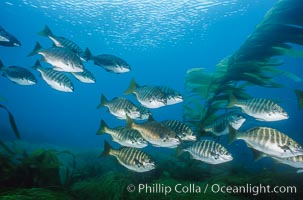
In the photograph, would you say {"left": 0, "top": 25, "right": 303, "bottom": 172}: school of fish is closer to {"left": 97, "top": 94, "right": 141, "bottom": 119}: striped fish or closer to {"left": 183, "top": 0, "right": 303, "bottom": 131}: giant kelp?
{"left": 97, "top": 94, "right": 141, "bottom": 119}: striped fish

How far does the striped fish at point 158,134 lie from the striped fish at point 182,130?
0.50 meters

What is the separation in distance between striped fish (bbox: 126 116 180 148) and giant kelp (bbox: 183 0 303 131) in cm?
227

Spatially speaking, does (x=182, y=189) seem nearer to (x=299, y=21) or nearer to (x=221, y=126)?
(x=221, y=126)

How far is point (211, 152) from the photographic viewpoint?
210 inches

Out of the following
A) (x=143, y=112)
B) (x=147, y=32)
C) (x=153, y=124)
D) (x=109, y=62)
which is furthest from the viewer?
(x=147, y=32)

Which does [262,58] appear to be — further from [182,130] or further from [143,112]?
[143,112]

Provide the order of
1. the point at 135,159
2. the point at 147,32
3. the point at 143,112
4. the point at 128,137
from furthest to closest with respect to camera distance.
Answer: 1. the point at 147,32
2. the point at 143,112
3. the point at 128,137
4. the point at 135,159

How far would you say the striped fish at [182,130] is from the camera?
5.89m

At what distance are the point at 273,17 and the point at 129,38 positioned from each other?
56395 mm

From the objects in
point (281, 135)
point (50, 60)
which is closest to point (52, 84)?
point (50, 60)

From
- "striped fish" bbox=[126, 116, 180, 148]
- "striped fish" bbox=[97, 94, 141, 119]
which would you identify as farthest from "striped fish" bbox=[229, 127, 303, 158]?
"striped fish" bbox=[97, 94, 141, 119]

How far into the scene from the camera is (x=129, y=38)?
62688 mm

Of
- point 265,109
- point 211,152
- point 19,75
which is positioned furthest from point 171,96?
point 19,75

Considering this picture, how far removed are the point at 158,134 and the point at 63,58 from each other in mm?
2706
